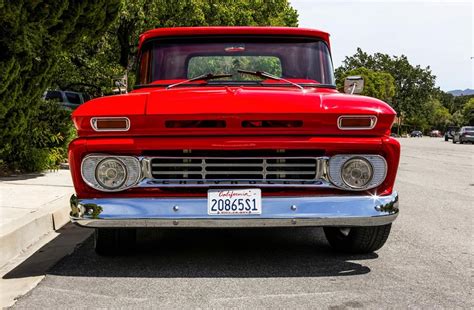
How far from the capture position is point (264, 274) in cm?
434

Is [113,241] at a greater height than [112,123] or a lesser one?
lesser

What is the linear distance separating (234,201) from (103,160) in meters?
0.94

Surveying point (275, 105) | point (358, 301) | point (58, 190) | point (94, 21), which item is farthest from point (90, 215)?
point (94, 21)

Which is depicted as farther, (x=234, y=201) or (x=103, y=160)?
(x=103, y=160)

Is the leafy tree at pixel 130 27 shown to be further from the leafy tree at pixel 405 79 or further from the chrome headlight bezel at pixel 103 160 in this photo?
the leafy tree at pixel 405 79

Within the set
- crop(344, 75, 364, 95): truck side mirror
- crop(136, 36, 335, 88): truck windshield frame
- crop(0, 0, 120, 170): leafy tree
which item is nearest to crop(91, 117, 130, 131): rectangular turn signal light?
crop(136, 36, 335, 88): truck windshield frame

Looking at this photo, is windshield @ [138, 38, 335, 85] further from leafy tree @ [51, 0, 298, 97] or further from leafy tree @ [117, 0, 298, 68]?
leafy tree @ [51, 0, 298, 97]

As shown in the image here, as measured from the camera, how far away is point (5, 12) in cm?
831

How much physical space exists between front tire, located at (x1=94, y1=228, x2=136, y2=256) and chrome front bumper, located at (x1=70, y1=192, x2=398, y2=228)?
21.5 inches

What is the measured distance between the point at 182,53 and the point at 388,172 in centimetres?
215

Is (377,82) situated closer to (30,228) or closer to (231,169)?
(30,228)

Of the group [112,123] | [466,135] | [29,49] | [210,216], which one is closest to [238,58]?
[112,123]

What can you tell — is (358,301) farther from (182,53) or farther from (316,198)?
(182,53)

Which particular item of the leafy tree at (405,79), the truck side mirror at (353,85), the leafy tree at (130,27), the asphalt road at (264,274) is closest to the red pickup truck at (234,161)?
the asphalt road at (264,274)
